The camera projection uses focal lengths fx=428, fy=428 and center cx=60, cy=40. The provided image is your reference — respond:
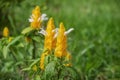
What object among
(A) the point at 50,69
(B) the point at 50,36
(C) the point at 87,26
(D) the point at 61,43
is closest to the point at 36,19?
(B) the point at 50,36

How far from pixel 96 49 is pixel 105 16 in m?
1.51

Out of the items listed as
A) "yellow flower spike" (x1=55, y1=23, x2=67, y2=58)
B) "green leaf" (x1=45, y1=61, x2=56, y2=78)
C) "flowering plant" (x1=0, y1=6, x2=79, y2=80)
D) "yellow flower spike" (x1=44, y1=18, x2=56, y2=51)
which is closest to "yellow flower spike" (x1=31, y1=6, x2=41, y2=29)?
"flowering plant" (x1=0, y1=6, x2=79, y2=80)

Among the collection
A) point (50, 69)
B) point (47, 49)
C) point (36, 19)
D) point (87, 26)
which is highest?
point (87, 26)

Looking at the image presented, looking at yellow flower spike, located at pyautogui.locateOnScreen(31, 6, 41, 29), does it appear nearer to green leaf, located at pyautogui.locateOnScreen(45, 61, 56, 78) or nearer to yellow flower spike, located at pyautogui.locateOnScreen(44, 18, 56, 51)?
yellow flower spike, located at pyautogui.locateOnScreen(44, 18, 56, 51)

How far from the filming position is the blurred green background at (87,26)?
493 centimetres

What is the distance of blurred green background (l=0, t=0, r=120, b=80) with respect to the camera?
16.2 ft

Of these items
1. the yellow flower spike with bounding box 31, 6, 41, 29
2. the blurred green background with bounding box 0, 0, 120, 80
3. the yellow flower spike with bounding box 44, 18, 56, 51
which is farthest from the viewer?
the blurred green background with bounding box 0, 0, 120, 80

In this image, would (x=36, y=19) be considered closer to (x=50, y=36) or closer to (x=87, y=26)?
(x=50, y=36)

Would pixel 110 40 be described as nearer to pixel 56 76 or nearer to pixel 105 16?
pixel 105 16

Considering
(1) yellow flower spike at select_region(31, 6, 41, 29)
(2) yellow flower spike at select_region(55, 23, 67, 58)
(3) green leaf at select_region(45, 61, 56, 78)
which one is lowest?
(3) green leaf at select_region(45, 61, 56, 78)

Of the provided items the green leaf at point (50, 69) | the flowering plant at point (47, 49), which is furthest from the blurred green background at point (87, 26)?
the green leaf at point (50, 69)

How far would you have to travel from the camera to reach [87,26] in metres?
6.41

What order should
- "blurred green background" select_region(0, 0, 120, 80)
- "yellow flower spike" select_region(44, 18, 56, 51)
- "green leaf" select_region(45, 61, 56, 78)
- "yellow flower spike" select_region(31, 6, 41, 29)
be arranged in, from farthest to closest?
"blurred green background" select_region(0, 0, 120, 80) < "yellow flower spike" select_region(31, 6, 41, 29) < "yellow flower spike" select_region(44, 18, 56, 51) < "green leaf" select_region(45, 61, 56, 78)

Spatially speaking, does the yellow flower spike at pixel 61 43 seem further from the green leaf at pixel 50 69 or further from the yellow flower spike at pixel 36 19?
the yellow flower spike at pixel 36 19
